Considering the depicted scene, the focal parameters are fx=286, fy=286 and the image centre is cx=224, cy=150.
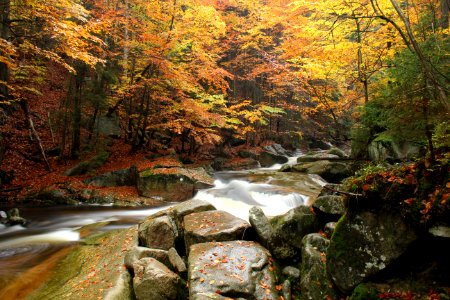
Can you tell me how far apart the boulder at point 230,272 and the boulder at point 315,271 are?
51 centimetres

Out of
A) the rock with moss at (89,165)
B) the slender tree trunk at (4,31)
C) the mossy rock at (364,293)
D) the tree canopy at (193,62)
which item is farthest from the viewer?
the rock with moss at (89,165)

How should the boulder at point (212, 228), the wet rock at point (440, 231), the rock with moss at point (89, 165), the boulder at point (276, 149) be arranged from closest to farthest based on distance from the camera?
the wet rock at point (440, 231), the boulder at point (212, 228), the rock with moss at point (89, 165), the boulder at point (276, 149)

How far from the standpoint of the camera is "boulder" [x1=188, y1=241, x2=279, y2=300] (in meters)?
4.30

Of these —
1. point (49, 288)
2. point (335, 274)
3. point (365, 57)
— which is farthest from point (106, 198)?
point (365, 57)

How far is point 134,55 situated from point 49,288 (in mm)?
11774

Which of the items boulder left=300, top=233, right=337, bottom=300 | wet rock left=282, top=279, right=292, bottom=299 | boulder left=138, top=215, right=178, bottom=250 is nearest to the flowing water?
boulder left=138, top=215, right=178, bottom=250

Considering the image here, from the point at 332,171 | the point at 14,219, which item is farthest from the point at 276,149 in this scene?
the point at 14,219

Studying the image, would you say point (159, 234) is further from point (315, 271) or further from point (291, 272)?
point (315, 271)

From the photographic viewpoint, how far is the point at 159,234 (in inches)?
249

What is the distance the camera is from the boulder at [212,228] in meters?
5.84

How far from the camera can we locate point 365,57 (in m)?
10.9

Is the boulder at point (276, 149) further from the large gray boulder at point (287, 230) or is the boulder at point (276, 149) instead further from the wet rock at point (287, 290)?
the wet rock at point (287, 290)

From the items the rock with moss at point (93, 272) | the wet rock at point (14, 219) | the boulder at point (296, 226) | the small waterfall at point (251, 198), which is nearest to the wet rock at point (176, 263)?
the rock with moss at point (93, 272)

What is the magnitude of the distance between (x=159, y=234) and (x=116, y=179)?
794 centimetres
